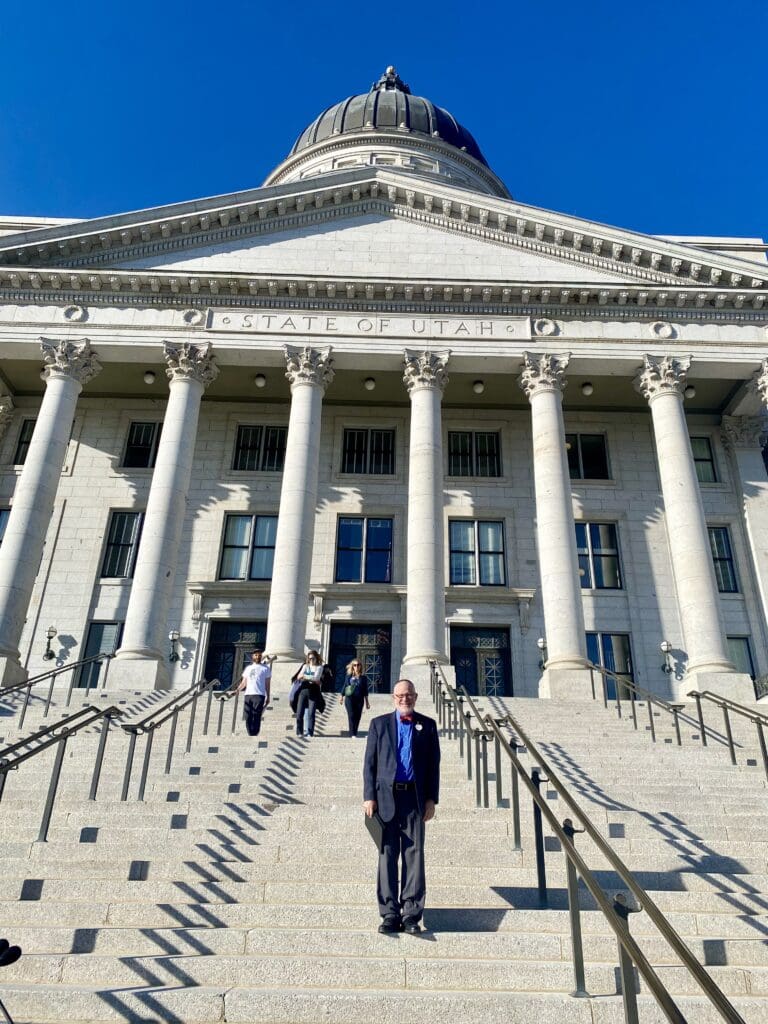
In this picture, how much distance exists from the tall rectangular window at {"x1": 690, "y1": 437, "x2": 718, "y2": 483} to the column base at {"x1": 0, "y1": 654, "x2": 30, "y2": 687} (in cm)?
2257

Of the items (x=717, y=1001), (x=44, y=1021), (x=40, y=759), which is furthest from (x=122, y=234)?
(x=717, y=1001)

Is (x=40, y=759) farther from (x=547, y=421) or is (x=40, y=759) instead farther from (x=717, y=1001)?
(x=547, y=421)

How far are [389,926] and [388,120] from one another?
2114 inches

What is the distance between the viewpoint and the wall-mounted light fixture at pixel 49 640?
2495 centimetres

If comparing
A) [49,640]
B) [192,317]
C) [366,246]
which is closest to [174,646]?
[49,640]

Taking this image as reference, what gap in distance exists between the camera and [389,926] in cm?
637

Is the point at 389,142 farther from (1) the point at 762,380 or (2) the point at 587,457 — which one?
(1) the point at 762,380

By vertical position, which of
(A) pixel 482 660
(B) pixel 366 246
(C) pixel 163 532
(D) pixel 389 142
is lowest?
(A) pixel 482 660

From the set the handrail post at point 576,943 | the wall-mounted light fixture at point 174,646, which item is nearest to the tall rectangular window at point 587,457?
the wall-mounted light fixture at point 174,646

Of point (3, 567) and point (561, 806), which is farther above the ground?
point (3, 567)

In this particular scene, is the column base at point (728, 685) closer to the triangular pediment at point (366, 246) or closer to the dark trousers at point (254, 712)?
the dark trousers at point (254, 712)

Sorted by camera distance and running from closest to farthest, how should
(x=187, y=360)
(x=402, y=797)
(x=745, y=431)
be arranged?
(x=402, y=797) < (x=187, y=360) < (x=745, y=431)

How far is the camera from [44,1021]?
531 centimetres

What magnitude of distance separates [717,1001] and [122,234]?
26.7 m
